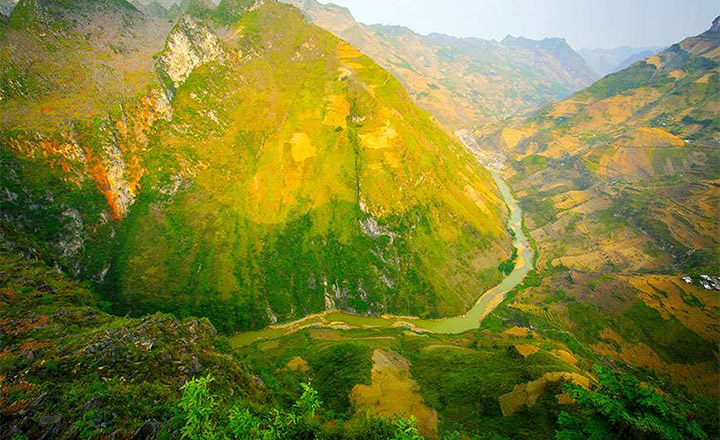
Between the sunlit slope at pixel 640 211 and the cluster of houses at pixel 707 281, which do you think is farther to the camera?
the sunlit slope at pixel 640 211

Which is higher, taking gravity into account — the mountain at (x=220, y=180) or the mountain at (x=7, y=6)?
the mountain at (x=7, y=6)

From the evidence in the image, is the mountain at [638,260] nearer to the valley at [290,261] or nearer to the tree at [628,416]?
the valley at [290,261]

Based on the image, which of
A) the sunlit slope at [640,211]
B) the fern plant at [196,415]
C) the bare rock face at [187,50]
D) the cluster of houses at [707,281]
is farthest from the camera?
the sunlit slope at [640,211]

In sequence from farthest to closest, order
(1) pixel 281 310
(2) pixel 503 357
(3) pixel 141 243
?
(1) pixel 281 310 → (3) pixel 141 243 → (2) pixel 503 357

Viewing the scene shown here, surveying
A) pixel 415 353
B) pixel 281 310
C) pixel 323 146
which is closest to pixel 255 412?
pixel 415 353

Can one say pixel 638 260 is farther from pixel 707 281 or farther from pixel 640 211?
pixel 640 211

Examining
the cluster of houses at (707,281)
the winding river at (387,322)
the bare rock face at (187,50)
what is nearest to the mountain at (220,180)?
the bare rock face at (187,50)

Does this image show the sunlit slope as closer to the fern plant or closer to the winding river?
the winding river

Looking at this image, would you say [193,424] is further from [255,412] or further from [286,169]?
[286,169]
